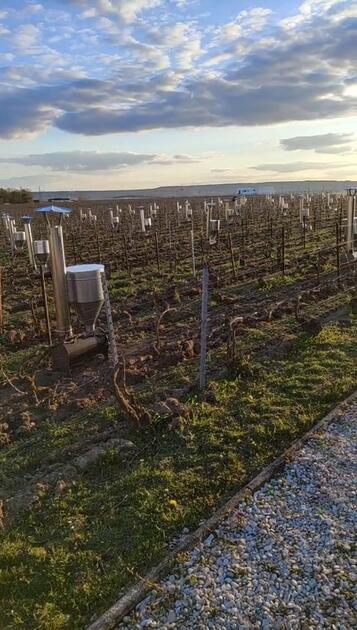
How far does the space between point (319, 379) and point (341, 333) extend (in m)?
2.55

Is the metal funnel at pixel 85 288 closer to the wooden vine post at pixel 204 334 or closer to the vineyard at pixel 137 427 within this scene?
the vineyard at pixel 137 427

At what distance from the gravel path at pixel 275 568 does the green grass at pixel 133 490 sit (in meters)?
0.32

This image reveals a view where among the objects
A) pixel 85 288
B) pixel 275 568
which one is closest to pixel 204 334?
pixel 85 288

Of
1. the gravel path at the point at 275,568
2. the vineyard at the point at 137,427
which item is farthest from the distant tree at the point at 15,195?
the gravel path at the point at 275,568

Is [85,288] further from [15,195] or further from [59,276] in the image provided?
[15,195]

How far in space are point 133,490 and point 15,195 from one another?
254 ft

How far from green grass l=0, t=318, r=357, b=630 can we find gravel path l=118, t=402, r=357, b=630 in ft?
1.04

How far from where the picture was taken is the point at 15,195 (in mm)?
76500

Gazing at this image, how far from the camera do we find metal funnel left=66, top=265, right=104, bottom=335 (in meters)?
8.03

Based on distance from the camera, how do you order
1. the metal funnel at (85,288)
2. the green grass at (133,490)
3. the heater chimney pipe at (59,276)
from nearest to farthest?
the green grass at (133,490) → the metal funnel at (85,288) → the heater chimney pipe at (59,276)

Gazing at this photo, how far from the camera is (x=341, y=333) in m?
9.78

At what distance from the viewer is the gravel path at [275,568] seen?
3492mm

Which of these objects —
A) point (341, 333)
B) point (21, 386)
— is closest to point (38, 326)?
point (21, 386)

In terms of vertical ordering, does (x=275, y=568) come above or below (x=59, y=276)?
below
